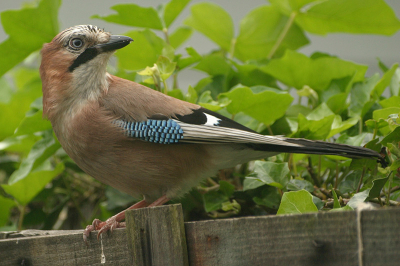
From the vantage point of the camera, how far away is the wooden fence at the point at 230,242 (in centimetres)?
106

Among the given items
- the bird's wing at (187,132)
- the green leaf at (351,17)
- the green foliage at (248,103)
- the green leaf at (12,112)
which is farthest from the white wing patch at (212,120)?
the green leaf at (12,112)

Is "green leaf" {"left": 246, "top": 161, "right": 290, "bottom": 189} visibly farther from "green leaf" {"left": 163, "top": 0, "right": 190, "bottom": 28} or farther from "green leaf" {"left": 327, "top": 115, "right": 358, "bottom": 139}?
"green leaf" {"left": 163, "top": 0, "right": 190, "bottom": 28}

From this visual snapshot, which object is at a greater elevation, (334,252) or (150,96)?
(150,96)

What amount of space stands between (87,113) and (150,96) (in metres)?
0.30

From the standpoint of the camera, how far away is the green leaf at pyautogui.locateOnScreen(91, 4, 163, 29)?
2432 mm

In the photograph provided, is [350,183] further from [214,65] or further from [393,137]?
[214,65]

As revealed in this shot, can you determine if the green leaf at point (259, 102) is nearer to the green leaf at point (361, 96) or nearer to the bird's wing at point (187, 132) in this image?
the bird's wing at point (187, 132)

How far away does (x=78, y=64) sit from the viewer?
207 centimetres

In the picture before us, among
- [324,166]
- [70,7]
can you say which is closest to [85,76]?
[324,166]

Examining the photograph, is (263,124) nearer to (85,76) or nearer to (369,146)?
(369,146)

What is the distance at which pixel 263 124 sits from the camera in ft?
7.89

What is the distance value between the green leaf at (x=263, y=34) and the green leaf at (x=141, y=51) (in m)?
0.69

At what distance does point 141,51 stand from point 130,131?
2.53 feet

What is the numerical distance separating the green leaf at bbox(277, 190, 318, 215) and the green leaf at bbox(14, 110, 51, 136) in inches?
56.6
